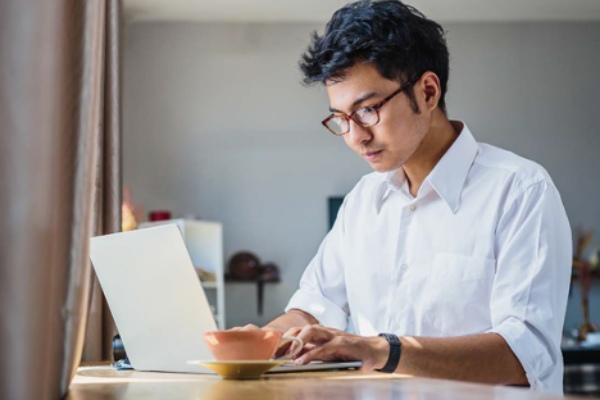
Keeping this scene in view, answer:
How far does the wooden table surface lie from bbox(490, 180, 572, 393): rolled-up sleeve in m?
0.42

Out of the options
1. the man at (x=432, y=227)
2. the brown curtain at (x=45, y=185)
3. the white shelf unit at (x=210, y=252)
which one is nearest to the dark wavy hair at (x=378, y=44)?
the man at (x=432, y=227)

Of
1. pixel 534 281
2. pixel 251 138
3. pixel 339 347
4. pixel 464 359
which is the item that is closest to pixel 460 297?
pixel 534 281

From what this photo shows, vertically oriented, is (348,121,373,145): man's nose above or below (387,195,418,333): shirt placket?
above

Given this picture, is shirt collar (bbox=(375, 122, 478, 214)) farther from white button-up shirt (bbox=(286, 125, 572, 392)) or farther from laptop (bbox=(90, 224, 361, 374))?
laptop (bbox=(90, 224, 361, 374))

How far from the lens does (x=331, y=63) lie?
1.81 metres

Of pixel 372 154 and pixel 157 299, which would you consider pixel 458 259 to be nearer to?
pixel 372 154

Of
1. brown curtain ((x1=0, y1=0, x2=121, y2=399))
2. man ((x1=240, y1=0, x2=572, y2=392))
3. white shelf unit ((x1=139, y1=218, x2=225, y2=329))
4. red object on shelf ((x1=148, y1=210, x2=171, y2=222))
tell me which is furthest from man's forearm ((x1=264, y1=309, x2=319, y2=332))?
red object on shelf ((x1=148, y1=210, x2=171, y2=222))

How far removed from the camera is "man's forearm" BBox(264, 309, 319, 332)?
184 cm

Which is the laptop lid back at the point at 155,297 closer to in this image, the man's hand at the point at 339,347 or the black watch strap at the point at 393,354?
the man's hand at the point at 339,347

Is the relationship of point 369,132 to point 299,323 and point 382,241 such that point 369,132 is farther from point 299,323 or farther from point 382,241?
point 299,323

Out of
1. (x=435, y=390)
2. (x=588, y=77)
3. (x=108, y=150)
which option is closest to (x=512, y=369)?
(x=435, y=390)

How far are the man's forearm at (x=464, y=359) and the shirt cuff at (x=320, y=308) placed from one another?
0.47 metres

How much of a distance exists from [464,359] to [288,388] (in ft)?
1.69

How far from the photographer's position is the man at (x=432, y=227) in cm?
163
